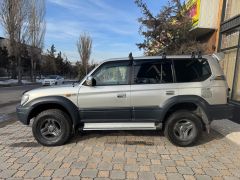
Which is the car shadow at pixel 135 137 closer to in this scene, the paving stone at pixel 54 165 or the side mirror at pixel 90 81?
the paving stone at pixel 54 165

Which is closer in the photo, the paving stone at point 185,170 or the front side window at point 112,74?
the paving stone at point 185,170

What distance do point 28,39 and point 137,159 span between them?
32136 mm

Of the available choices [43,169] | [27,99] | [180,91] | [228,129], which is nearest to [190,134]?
[180,91]

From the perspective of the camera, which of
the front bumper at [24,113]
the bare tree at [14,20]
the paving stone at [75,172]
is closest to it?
Result: the paving stone at [75,172]

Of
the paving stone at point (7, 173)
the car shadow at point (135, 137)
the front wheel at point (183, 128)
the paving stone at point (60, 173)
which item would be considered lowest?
the paving stone at point (7, 173)

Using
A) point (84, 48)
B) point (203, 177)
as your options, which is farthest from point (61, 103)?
point (84, 48)

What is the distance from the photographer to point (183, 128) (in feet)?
18.8

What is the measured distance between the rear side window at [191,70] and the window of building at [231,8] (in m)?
6.59

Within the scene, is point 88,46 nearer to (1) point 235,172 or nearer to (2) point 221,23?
(2) point 221,23

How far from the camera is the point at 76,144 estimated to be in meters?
5.79

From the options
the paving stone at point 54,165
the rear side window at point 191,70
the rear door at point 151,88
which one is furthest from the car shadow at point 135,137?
the rear side window at point 191,70

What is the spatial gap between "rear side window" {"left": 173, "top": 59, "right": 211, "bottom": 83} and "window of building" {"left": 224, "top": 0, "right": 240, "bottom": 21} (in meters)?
6.59

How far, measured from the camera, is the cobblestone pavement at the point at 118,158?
168 inches

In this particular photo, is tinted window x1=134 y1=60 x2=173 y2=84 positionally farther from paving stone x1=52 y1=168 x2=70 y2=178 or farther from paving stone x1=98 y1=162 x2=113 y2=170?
paving stone x1=52 y1=168 x2=70 y2=178
